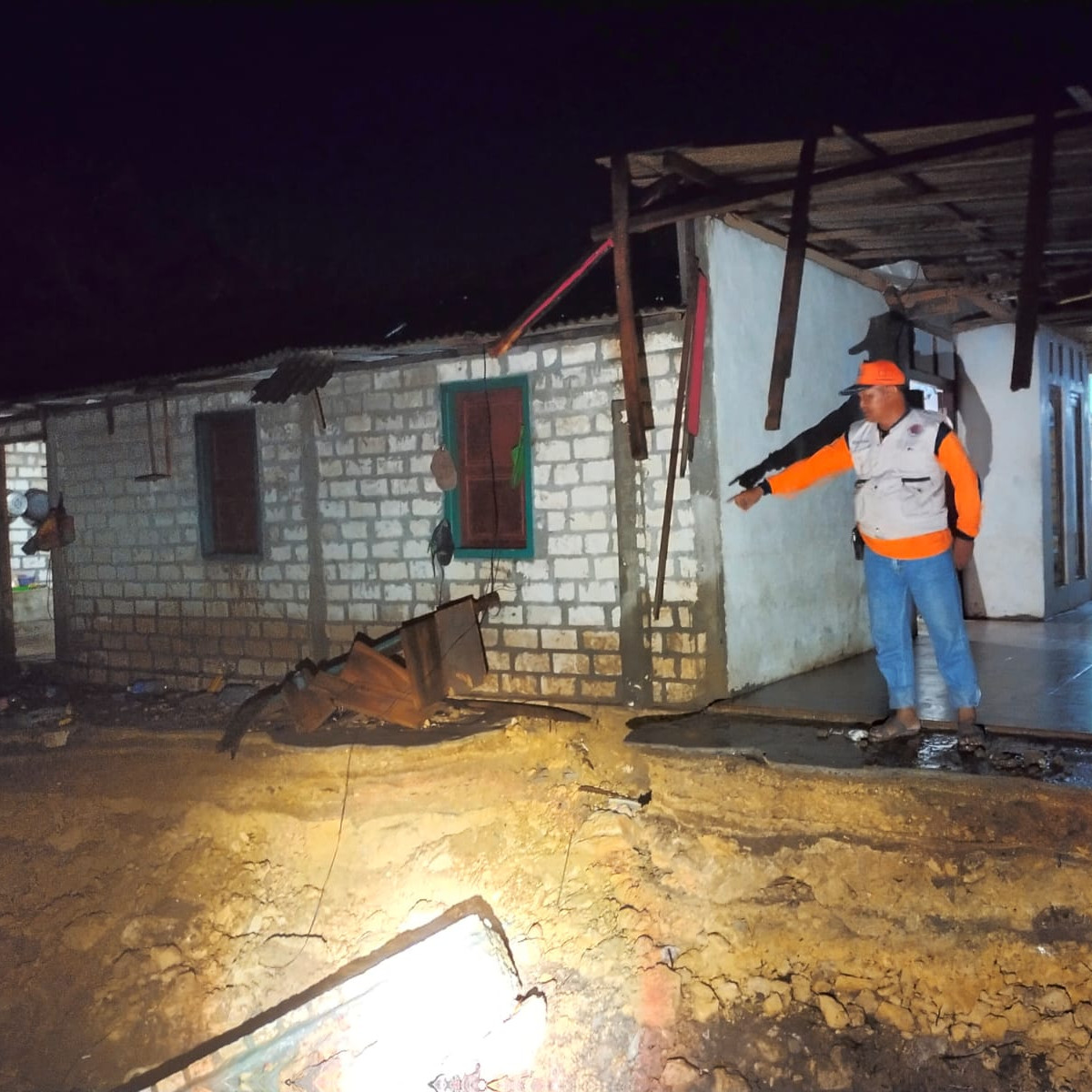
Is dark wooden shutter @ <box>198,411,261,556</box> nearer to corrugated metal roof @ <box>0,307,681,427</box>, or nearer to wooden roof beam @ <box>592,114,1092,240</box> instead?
corrugated metal roof @ <box>0,307,681,427</box>

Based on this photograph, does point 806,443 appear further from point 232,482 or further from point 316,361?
point 232,482

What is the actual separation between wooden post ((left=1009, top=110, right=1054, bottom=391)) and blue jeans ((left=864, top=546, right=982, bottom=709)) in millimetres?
1048

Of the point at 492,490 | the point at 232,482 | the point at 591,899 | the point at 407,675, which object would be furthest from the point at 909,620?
the point at 232,482

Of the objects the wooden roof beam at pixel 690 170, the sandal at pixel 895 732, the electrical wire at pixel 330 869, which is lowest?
the electrical wire at pixel 330 869

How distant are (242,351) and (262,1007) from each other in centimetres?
562

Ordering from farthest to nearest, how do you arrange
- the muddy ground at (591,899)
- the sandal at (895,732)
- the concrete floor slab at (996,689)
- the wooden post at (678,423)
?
the wooden post at (678,423), the concrete floor slab at (996,689), the sandal at (895,732), the muddy ground at (591,899)

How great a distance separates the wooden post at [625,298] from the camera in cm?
578

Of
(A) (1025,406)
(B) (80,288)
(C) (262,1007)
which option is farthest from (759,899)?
(B) (80,288)

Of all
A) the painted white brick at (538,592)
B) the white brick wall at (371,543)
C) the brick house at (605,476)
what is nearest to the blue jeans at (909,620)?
the brick house at (605,476)

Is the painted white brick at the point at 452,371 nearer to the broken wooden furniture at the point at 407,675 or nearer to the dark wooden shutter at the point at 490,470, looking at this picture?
the dark wooden shutter at the point at 490,470

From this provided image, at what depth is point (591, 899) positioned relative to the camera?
5.49 m

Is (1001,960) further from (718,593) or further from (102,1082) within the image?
(102,1082)

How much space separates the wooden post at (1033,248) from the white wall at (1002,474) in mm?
4853

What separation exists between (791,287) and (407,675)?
3.86m
